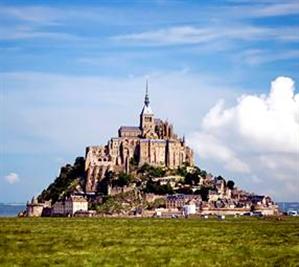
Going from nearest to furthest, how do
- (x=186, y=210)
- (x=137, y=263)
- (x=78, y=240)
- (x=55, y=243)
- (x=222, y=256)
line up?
(x=137, y=263)
(x=222, y=256)
(x=55, y=243)
(x=78, y=240)
(x=186, y=210)

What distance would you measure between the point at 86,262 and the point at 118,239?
2465cm

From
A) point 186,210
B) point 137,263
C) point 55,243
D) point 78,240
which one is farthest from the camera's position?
point 186,210

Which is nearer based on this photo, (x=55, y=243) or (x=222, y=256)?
(x=222, y=256)

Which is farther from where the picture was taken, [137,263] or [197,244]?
[197,244]

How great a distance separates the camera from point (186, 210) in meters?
198

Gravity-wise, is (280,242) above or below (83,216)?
below

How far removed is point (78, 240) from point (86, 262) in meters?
22.1

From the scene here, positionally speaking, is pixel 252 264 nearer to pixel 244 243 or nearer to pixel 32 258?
pixel 32 258

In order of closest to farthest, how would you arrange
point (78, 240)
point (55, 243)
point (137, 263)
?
point (137, 263), point (55, 243), point (78, 240)

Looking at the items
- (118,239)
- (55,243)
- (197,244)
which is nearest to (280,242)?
(197,244)

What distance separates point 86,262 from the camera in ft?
171

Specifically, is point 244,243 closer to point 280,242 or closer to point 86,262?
point 280,242

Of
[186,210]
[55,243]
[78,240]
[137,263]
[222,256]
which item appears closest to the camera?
[137,263]

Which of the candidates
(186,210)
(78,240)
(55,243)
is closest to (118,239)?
(78,240)
